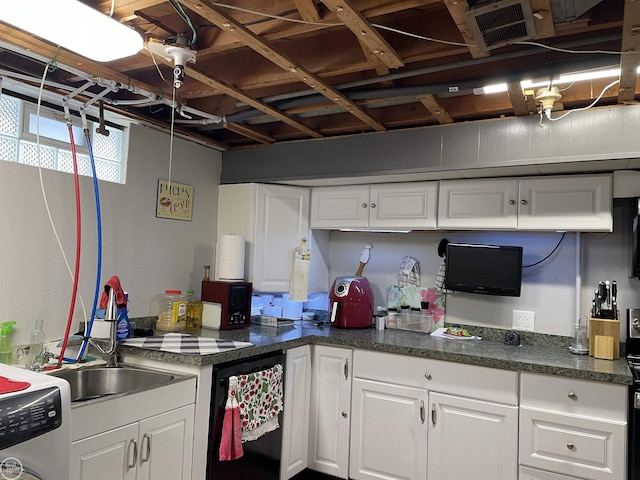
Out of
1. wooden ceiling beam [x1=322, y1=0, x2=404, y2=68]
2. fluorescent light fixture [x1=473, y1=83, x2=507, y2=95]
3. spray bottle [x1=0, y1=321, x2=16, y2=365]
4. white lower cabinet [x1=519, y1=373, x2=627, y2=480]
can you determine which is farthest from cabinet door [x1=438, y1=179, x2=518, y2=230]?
spray bottle [x1=0, y1=321, x2=16, y2=365]

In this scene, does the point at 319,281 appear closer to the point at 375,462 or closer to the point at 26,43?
the point at 375,462

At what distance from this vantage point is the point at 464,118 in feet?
8.85

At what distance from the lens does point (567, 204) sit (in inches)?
101

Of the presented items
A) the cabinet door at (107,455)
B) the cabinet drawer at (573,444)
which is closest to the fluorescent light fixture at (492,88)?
the cabinet drawer at (573,444)

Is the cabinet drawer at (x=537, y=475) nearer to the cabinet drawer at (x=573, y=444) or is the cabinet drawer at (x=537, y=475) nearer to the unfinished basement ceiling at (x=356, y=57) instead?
the cabinet drawer at (x=573, y=444)

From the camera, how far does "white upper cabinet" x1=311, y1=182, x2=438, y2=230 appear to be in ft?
9.74

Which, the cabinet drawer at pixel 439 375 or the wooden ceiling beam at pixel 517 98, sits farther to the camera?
the cabinet drawer at pixel 439 375

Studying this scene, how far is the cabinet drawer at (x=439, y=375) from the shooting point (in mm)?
2383

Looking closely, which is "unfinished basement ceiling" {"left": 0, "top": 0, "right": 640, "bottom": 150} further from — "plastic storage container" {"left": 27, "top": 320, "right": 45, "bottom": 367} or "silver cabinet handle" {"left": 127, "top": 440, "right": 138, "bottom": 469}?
"silver cabinet handle" {"left": 127, "top": 440, "right": 138, "bottom": 469}

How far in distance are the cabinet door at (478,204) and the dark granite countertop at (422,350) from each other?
70 cm

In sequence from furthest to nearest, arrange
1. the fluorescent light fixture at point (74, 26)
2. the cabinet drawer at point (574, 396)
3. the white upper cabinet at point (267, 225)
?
the white upper cabinet at point (267, 225) < the cabinet drawer at point (574, 396) < the fluorescent light fixture at point (74, 26)

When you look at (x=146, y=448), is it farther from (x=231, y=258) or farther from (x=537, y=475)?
(x=537, y=475)

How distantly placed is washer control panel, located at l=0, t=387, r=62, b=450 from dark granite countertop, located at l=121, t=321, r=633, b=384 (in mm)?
843

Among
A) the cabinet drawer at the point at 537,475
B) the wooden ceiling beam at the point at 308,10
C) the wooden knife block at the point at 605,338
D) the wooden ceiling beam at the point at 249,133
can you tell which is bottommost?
the cabinet drawer at the point at 537,475
